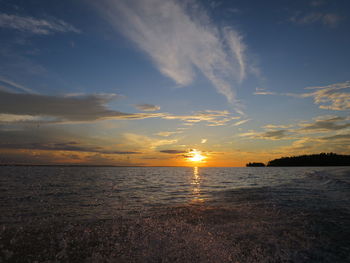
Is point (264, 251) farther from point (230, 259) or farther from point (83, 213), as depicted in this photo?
point (83, 213)

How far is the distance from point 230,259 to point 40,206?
15204mm

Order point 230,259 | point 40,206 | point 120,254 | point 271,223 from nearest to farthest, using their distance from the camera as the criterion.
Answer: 1. point 230,259
2. point 120,254
3. point 271,223
4. point 40,206

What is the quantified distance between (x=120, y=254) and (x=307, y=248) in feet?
22.3

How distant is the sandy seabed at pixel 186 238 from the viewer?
7203 mm

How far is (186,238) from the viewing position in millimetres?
9000


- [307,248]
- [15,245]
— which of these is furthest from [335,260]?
[15,245]

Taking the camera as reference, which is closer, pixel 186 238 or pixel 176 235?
pixel 186 238

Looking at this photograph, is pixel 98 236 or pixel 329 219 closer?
pixel 98 236

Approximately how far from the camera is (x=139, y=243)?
8.45 metres

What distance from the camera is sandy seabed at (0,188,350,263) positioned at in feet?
23.6

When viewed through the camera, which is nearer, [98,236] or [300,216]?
[98,236]

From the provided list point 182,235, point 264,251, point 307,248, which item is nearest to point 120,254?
point 182,235

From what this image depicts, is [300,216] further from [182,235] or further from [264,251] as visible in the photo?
[182,235]

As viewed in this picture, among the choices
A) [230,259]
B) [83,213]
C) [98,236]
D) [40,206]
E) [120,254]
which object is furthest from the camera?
[40,206]
